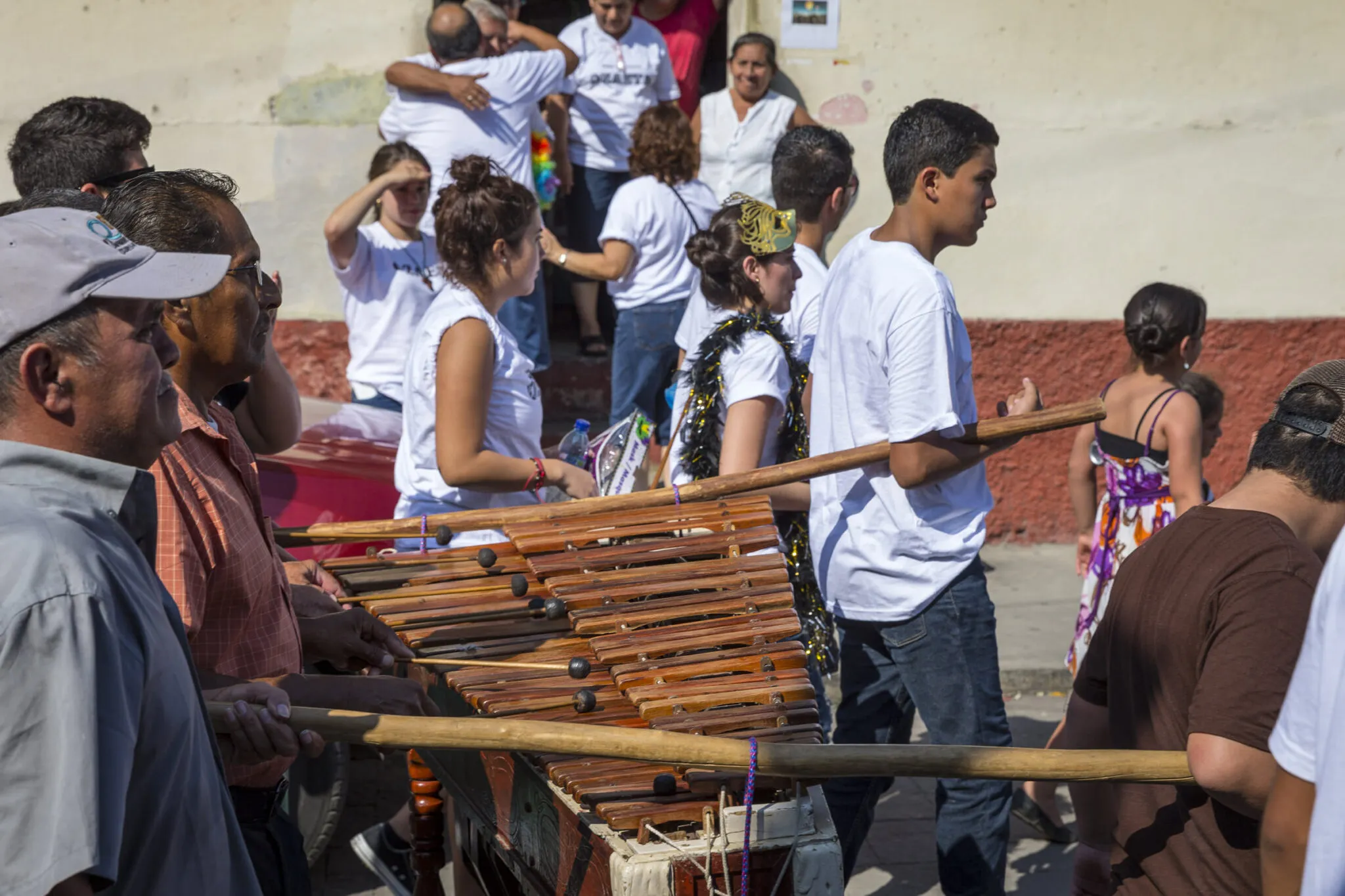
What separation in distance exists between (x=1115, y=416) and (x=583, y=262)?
278cm

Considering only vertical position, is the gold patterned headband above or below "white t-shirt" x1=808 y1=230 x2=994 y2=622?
above

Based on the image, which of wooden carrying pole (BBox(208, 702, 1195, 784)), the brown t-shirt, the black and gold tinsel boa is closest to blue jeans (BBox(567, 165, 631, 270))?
the black and gold tinsel boa

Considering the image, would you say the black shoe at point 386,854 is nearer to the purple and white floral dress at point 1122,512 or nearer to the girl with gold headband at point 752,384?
the girl with gold headband at point 752,384

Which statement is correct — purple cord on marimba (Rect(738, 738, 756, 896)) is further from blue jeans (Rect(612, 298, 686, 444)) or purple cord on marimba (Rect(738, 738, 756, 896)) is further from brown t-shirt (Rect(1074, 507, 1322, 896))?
blue jeans (Rect(612, 298, 686, 444))

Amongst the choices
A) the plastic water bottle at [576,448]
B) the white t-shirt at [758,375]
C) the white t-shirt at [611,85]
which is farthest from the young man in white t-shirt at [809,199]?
the white t-shirt at [611,85]

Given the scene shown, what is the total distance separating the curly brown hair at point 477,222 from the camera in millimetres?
3928

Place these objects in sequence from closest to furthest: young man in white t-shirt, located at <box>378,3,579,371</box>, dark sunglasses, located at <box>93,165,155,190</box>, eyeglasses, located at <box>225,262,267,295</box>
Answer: eyeglasses, located at <box>225,262,267,295</box> < dark sunglasses, located at <box>93,165,155,190</box> < young man in white t-shirt, located at <box>378,3,579,371</box>

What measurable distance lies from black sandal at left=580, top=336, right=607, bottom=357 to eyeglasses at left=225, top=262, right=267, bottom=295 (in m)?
5.40

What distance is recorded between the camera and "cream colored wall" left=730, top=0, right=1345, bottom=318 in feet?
26.0

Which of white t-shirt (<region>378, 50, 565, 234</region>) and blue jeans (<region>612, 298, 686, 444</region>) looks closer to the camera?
blue jeans (<region>612, 298, 686, 444</region>)

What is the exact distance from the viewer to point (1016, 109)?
800cm

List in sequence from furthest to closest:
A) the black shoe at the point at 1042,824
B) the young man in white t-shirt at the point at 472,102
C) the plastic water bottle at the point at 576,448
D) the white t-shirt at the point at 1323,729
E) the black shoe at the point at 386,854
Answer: the young man in white t-shirt at the point at 472,102 < the black shoe at the point at 1042,824 < the plastic water bottle at the point at 576,448 < the black shoe at the point at 386,854 < the white t-shirt at the point at 1323,729

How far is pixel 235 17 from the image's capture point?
7688mm

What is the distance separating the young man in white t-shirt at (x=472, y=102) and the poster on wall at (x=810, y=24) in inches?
54.7
